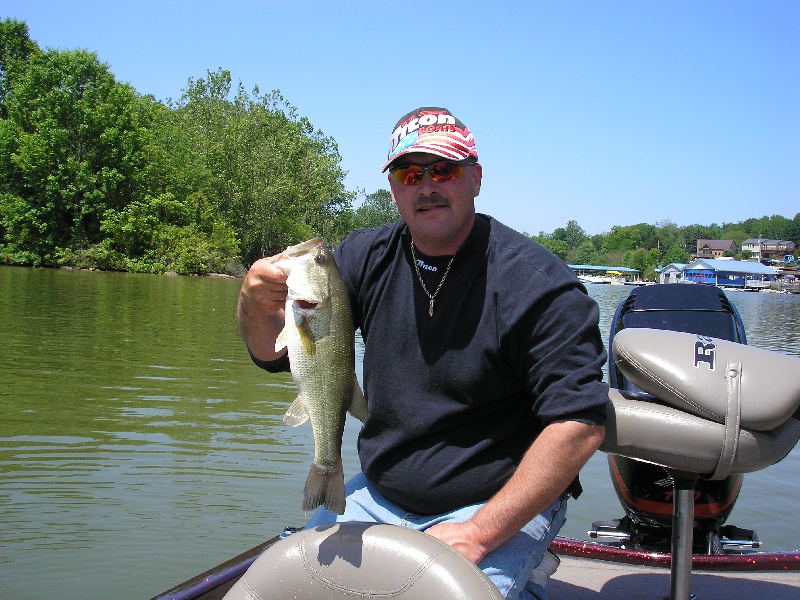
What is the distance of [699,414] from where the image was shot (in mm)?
2691

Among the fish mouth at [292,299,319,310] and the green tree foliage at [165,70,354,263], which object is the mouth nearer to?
the fish mouth at [292,299,319,310]

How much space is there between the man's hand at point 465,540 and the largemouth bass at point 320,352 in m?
0.37

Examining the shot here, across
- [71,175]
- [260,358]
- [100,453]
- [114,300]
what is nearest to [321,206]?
[71,175]

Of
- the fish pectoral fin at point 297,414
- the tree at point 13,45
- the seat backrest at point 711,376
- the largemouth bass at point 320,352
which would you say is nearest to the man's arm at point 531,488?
the seat backrest at point 711,376

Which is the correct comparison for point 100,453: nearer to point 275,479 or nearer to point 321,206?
point 275,479

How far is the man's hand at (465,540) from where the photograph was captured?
264 cm

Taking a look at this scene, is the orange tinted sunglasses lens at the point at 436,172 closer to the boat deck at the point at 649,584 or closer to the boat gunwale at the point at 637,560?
the boat gunwale at the point at 637,560

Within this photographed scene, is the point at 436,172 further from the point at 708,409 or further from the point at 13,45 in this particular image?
the point at 13,45

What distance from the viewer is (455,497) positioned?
2.87m

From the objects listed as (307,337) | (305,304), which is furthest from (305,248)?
(307,337)

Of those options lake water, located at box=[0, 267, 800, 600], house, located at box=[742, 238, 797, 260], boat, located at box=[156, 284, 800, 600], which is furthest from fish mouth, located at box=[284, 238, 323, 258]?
house, located at box=[742, 238, 797, 260]

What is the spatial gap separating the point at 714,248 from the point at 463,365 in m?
165

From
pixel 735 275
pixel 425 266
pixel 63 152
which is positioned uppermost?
pixel 63 152

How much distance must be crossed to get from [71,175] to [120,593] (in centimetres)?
4150
